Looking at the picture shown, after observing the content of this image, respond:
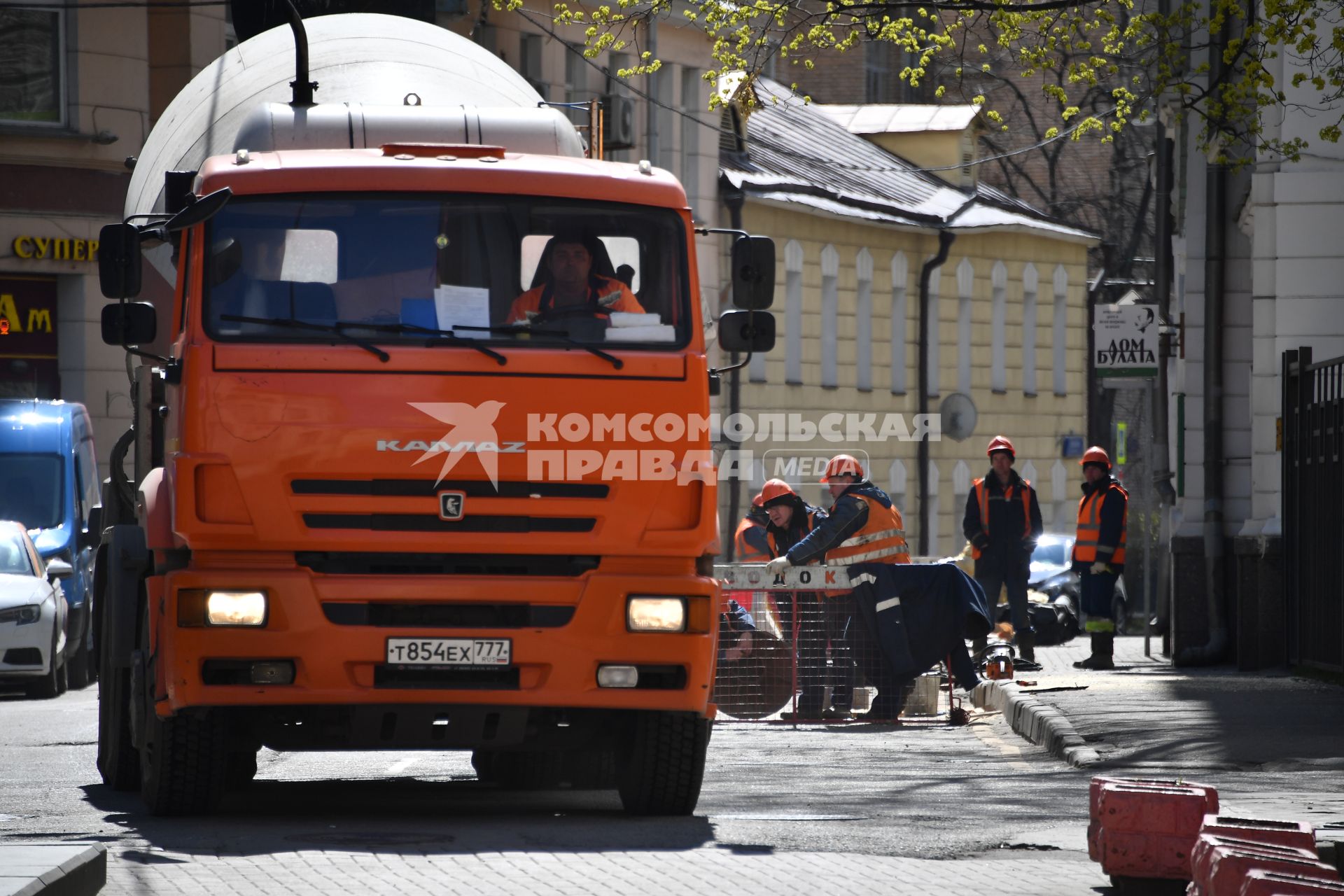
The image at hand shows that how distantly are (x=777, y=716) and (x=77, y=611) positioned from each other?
7.45 metres

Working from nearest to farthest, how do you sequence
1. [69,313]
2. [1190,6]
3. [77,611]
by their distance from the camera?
1. [1190,6]
2. [77,611]
3. [69,313]

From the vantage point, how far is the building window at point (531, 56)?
3691cm

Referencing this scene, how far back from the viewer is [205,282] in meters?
10.3

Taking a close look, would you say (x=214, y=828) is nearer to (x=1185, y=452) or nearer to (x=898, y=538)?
(x=898, y=538)

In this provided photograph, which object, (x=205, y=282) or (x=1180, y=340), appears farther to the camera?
(x=1180, y=340)

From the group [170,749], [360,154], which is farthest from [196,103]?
[170,749]

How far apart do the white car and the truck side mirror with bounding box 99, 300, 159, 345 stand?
9.93 metres

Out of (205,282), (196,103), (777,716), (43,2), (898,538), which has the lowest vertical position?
(777,716)

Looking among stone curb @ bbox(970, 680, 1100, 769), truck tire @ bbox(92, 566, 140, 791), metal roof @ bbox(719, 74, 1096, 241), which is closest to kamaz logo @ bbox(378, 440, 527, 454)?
truck tire @ bbox(92, 566, 140, 791)

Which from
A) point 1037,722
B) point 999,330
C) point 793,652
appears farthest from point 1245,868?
point 999,330

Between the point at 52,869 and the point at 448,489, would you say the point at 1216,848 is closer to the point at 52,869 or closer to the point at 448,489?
the point at 52,869

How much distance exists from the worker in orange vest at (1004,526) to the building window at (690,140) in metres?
18.3

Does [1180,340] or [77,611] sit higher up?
[1180,340]

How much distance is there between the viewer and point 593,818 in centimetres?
1080
